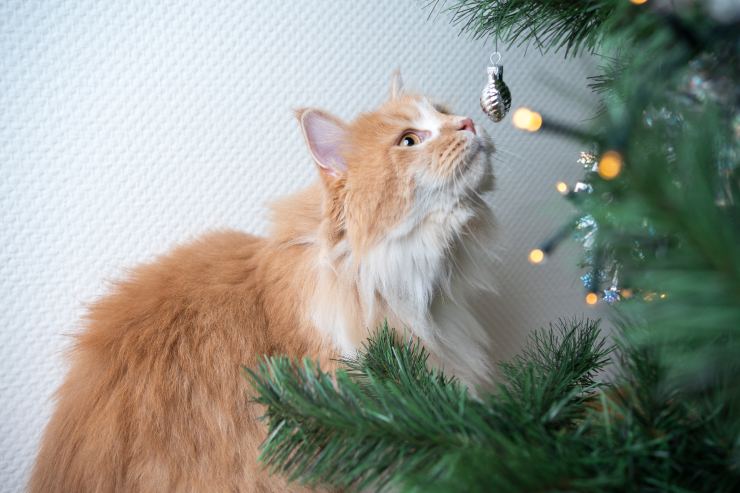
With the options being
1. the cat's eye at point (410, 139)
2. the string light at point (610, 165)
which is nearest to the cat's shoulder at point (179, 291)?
the cat's eye at point (410, 139)

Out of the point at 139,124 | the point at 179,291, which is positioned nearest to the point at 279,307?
the point at 179,291

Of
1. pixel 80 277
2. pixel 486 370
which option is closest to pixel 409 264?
pixel 486 370

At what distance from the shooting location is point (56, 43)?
90 cm

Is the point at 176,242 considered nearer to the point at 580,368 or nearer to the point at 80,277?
the point at 80,277

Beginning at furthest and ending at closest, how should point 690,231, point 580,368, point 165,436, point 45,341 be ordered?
Result: point 45,341 < point 165,436 < point 580,368 < point 690,231

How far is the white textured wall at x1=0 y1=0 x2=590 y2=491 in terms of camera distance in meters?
0.91

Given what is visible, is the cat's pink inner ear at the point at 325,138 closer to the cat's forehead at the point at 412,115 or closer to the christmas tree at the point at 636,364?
the cat's forehead at the point at 412,115

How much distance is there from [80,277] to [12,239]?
140 millimetres

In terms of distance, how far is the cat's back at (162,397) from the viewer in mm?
660

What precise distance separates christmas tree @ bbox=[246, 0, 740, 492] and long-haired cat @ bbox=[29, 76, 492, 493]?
34cm

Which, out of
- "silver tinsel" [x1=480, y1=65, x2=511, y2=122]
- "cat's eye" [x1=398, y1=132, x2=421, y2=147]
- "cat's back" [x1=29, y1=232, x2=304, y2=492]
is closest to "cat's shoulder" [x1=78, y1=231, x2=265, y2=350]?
"cat's back" [x1=29, y1=232, x2=304, y2=492]

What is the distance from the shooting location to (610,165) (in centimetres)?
24

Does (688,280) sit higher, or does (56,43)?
(56,43)

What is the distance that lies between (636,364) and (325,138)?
24.2 inches
